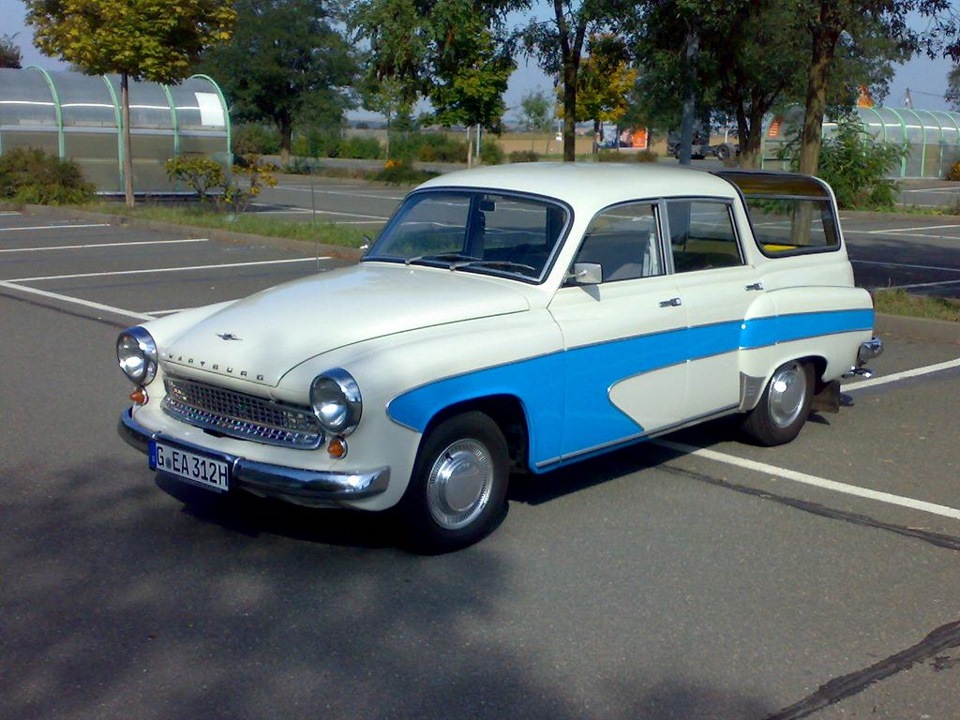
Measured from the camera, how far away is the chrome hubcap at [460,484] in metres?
5.10

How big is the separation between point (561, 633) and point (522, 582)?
0.52m

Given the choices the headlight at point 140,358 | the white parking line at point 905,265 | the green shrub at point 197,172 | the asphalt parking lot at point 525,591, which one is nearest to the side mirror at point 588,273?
the asphalt parking lot at point 525,591

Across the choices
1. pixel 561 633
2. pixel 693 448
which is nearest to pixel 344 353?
pixel 561 633

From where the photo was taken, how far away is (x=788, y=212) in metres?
7.58

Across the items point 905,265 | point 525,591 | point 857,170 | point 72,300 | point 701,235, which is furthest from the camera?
point 857,170

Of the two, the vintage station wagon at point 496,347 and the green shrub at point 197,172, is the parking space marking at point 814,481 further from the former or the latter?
the green shrub at point 197,172

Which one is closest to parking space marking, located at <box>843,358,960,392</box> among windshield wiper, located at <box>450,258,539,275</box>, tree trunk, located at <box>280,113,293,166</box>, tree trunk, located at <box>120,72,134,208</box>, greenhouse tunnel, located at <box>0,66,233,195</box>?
windshield wiper, located at <box>450,258,539,275</box>

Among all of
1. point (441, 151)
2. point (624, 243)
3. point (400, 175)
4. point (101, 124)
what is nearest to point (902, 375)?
point (624, 243)

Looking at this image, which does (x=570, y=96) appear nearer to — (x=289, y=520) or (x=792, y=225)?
(x=792, y=225)

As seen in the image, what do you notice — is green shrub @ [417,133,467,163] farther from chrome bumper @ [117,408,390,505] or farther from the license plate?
chrome bumper @ [117,408,390,505]

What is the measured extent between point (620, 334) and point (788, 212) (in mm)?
2346

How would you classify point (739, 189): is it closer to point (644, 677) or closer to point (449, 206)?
point (449, 206)

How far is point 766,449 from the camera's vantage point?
23.4 feet

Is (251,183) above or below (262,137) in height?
below
